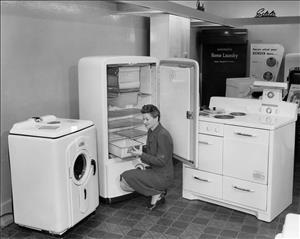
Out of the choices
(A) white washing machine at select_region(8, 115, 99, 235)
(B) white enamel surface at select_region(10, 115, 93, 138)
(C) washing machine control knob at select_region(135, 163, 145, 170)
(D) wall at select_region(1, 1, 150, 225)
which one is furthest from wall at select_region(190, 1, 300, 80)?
(A) white washing machine at select_region(8, 115, 99, 235)

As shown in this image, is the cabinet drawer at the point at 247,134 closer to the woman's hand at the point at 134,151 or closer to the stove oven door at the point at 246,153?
the stove oven door at the point at 246,153

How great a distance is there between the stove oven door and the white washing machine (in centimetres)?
143

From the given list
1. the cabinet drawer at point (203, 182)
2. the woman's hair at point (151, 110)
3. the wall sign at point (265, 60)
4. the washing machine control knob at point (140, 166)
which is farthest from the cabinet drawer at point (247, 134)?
the wall sign at point (265, 60)

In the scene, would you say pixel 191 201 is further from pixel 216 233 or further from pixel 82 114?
pixel 82 114

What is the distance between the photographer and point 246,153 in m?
4.21

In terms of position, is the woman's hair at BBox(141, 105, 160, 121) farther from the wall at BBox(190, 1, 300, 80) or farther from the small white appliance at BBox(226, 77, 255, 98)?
the wall at BBox(190, 1, 300, 80)

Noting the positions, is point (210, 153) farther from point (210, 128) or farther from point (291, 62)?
point (291, 62)

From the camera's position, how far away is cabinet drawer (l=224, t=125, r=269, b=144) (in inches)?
160

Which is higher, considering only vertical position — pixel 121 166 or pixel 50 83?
pixel 50 83

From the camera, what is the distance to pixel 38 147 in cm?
368

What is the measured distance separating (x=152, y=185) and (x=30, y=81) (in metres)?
1.64

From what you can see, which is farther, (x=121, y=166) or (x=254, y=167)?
(x=121, y=166)

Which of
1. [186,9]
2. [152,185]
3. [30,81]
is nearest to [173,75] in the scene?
[186,9]

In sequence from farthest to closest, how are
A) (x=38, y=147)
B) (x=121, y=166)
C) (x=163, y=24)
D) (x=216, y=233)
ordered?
(x=163, y=24) < (x=121, y=166) < (x=216, y=233) < (x=38, y=147)
